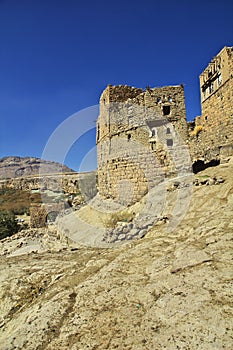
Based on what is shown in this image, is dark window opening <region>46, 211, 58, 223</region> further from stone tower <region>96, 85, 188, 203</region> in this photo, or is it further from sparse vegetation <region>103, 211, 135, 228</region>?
sparse vegetation <region>103, 211, 135, 228</region>

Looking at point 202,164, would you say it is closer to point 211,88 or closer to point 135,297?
point 211,88

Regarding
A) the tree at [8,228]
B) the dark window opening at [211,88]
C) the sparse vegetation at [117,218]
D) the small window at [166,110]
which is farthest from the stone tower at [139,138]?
the tree at [8,228]

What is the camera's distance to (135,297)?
3.38m

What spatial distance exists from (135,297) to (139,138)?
27.2ft

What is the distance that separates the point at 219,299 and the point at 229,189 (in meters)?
3.69

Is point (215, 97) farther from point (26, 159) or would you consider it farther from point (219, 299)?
point (26, 159)

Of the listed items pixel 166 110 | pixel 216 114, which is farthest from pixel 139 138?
pixel 166 110

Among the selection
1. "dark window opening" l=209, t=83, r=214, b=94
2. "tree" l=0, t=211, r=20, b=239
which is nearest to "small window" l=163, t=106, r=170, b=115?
"dark window opening" l=209, t=83, r=214, b=94

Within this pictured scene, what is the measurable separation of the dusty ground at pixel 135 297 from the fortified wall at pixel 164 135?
4.83 metres

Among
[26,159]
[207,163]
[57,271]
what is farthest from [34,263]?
[26,159]

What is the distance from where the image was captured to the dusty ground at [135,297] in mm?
2672

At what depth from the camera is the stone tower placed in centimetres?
1017

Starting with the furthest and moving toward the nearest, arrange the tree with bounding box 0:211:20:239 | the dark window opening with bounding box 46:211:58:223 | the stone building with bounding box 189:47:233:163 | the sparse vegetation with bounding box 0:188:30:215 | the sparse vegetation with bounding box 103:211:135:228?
the sparse vegetation with bounding box 0:188:30:215 → the tree with bounding box 0:211:20:239 → the dark window opening with bounding box 46:211:58:223 → the stone building with bounding box 189:47:233:163 → the sparse vegetation with bounding box 103:211:135:228

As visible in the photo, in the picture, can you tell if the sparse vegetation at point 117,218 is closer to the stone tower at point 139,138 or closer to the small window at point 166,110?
the stone tower at point 139,138
